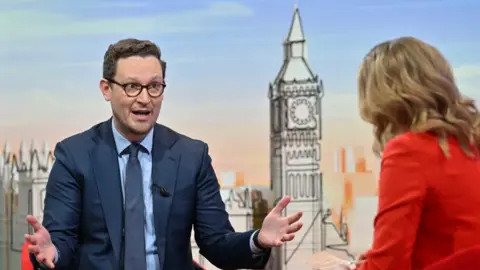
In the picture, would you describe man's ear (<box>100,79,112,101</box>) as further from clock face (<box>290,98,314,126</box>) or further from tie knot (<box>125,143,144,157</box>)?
clock face (<box>290,98,314,126</box>)

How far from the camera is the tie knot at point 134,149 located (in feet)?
6.52

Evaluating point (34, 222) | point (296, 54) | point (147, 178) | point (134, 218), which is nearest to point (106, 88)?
point (147, 178)

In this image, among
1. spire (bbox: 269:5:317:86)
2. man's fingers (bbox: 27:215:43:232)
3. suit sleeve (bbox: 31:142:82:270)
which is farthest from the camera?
spire (bbox: 269:5:317:86)

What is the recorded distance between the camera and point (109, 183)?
1.92 m

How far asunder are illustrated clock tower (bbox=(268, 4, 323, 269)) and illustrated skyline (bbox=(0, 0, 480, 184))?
0.05 metres

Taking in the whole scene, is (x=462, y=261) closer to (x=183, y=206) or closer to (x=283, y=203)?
(x=283, y=203)

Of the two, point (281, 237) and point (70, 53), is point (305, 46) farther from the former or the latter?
point (281, 237)

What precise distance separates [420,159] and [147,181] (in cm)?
94

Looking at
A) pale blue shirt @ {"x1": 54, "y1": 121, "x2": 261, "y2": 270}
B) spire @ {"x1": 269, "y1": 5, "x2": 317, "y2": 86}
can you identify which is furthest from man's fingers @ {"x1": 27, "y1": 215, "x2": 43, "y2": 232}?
spire @ {"x1": 269, "y1": 5, "x2": 317, "y2": 86}

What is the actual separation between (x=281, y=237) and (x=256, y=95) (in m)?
1.54

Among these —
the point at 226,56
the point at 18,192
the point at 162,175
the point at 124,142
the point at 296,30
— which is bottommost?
the point at 18,192

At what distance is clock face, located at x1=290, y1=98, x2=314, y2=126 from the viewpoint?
328 cm

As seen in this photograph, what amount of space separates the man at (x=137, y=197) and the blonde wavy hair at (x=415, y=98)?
18.4 inches

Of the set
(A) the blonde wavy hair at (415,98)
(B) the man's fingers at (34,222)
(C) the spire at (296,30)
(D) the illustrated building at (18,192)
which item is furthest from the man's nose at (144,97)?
(D) the illustrated building at (18,192)
